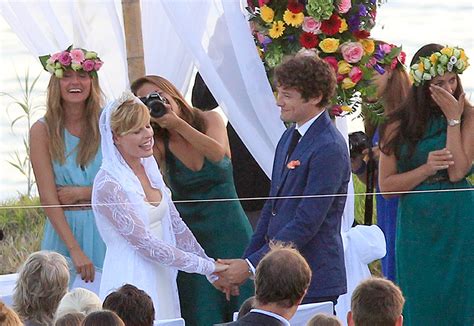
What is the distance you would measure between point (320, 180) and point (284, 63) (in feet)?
1.55

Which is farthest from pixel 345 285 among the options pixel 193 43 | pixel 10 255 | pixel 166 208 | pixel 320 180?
pixel 10 255

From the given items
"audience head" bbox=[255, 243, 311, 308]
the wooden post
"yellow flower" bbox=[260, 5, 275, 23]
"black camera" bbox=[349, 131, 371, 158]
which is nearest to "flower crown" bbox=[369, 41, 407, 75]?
"black camera" bbox=[349, 131, 371, 158]

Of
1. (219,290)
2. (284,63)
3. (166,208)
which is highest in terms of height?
(284,63)

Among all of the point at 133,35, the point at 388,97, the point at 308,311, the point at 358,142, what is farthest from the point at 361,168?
the point at 133,35

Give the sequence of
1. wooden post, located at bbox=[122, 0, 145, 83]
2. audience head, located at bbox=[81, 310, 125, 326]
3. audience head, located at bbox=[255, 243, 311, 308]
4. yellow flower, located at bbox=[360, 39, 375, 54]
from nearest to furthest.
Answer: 1. audience head, located at bbox=[81, 310, 125, 326]
2. audience head, located at bbox=[255, 243, 311, 308]
3. yellow flower, located at bbox=[360, 39, 375, 54]
4. wooden post, located at bbox=[122, 0, 145, 83]

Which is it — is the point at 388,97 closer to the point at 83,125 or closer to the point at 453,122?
the point at 453,122

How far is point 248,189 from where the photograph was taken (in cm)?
630

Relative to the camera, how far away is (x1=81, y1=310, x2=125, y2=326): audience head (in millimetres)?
4031

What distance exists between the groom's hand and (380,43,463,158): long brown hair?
77 cm

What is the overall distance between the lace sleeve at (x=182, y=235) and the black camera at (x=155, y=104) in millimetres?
365

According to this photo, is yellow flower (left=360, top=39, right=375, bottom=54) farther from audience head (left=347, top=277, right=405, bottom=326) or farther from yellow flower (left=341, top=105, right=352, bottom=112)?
audience head (left=347, top=277, right=405, bottom=326)

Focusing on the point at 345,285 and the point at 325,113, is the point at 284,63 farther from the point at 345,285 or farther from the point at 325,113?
the point at 345,285

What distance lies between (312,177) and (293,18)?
71 centimetres

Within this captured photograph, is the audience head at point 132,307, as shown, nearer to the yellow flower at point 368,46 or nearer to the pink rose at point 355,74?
the pink rose at point 355,74
